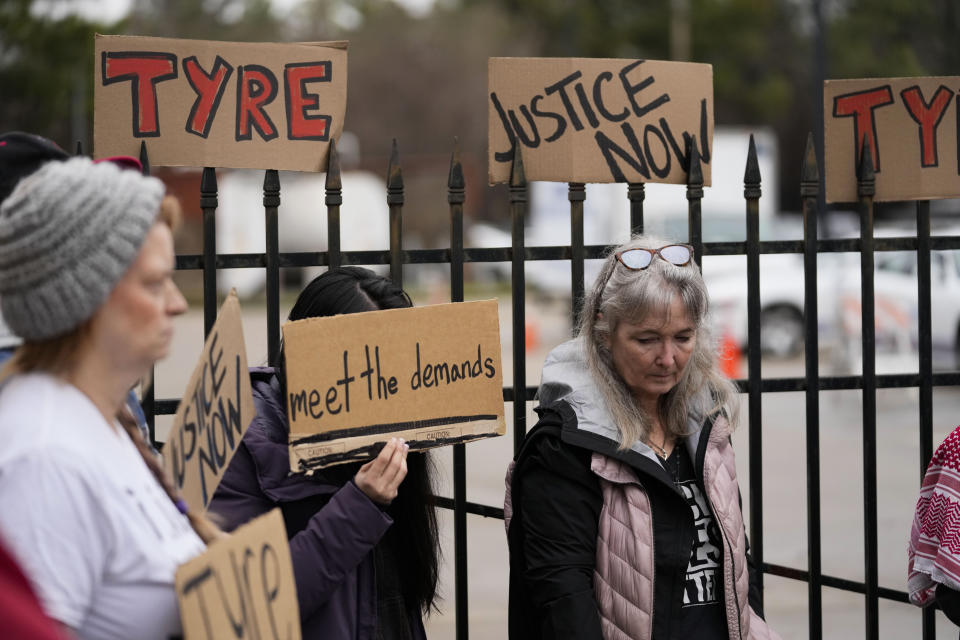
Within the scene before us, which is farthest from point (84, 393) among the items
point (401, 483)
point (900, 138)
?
point (900, 138)

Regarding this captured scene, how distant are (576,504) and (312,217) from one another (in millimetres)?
25350

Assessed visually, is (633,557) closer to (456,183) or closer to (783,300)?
(456,183)

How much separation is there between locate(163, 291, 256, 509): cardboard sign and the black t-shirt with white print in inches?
40.2

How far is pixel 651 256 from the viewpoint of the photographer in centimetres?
258

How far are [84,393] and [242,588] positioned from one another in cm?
38

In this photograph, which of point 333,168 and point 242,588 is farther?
point 333,168

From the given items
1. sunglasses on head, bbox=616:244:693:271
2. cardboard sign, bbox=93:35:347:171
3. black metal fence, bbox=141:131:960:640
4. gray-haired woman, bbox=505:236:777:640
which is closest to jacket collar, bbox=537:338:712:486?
gray-haired woman, bbox=505:236:777:640

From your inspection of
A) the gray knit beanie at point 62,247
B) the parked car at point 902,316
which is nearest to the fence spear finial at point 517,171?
the gray knit beanie at point 62,247

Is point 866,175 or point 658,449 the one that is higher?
point 866,175

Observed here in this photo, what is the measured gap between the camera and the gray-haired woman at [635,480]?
238 cm

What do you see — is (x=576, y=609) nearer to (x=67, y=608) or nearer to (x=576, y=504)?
(x=576, y=504)

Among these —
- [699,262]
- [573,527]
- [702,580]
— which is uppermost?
[699,262]

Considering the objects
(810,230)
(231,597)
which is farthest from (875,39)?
(231,597)

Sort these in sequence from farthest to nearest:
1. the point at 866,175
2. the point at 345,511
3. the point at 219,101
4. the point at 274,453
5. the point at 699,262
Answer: the point at 866,175, the point at 699,262, the point at 219,101, the point at 274,453, the point at 345,511
